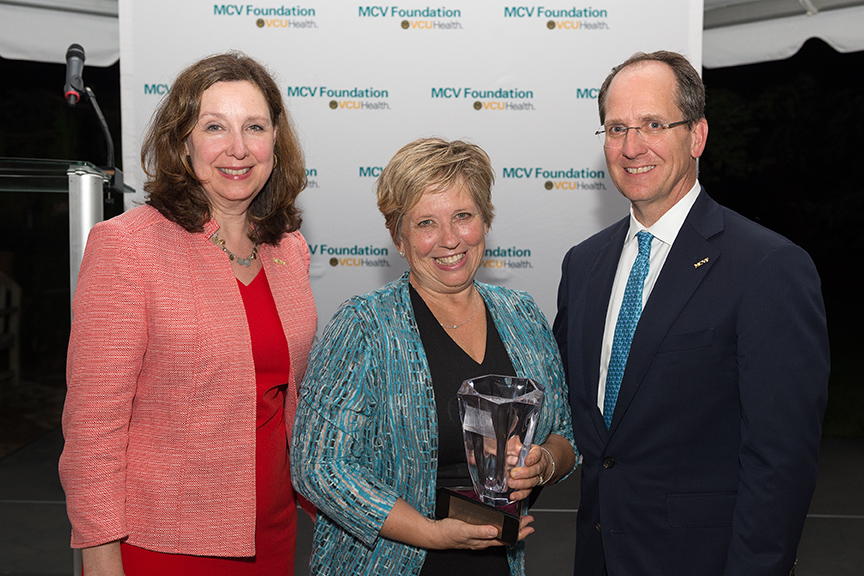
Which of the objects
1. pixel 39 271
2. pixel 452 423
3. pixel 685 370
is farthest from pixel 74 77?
pixel 39 271

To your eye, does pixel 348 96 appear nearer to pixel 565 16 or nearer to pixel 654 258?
pixel 565 16

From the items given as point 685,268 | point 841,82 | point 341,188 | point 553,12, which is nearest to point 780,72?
point 841,82

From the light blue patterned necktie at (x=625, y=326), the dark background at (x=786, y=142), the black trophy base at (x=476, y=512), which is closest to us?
the black trophy base at (x=476, y=512)

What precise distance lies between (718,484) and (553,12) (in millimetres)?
3065

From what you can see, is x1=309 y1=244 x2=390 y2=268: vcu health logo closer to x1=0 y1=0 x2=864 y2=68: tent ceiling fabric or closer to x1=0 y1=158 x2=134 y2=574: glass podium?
x1=0 y1=158 x2=134 y2=574: glass podium

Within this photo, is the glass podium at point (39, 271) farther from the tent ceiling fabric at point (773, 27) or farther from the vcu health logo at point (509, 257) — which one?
the tent ceiling fabric at point (773, 27)

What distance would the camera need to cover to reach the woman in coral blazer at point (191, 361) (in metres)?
1.60

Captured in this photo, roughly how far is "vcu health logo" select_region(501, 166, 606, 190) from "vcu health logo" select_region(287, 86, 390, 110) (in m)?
0.83

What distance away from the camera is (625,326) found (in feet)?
5.94

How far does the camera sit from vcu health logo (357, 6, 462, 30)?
3939 millimetres

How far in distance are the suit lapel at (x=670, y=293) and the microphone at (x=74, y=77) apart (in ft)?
7.42

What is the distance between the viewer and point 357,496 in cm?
154

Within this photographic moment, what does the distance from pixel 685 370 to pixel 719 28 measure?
3388mm

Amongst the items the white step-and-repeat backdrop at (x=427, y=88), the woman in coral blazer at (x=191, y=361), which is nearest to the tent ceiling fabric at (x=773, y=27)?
the white step-and-repeat backdrop at (x=427, y=88)
